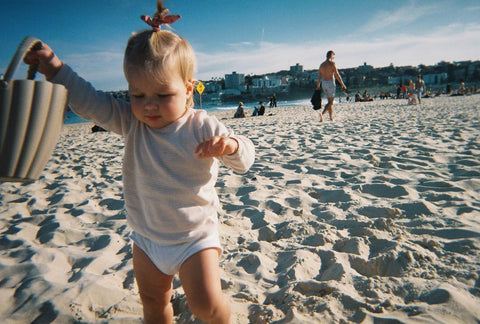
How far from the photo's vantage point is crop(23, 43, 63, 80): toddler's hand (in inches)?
42.3

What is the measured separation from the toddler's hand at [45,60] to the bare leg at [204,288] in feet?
3.11

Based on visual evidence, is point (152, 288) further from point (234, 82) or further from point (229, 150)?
point (234, 82)

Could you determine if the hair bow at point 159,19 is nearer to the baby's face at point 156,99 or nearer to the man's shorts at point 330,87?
the baby's face at point 156,99

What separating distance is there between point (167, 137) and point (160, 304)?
771 mm

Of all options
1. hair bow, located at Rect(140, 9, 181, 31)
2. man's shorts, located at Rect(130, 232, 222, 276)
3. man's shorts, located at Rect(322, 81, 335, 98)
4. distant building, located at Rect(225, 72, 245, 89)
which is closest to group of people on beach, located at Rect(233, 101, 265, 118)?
man's shorts, located at Rect(322, 81, 335, 98)

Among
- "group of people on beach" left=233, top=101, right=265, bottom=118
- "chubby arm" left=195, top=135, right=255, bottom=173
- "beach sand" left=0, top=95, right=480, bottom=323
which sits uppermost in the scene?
"chubby arm" left=195, top=135, right=255, bottom=173

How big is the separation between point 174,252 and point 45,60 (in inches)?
36.4

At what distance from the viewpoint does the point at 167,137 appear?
1.24 m

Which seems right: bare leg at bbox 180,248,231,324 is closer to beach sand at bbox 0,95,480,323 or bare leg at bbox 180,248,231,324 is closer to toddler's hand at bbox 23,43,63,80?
beach sand at bbox 0,95,480,323

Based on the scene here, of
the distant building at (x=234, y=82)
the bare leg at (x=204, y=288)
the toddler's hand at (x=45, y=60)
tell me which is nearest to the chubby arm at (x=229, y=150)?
the bare leg at (x=204, y=288)

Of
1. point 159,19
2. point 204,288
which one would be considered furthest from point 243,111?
point 204,288

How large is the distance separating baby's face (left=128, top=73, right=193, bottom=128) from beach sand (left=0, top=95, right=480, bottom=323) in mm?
1014

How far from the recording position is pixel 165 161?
1232 mm

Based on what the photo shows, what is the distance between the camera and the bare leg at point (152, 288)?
4.13ft
